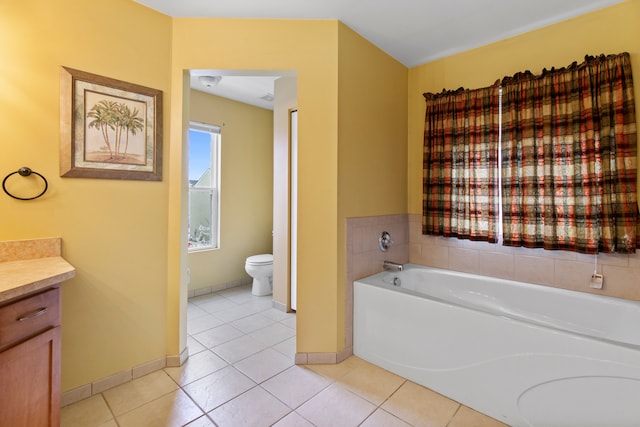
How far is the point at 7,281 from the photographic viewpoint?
1.13 meters

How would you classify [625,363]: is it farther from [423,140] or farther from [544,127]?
[423,140]

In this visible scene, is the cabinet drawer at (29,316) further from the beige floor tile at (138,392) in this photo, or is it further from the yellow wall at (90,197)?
the beige floor tile at (138,392)

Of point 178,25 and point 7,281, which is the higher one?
point 178,25

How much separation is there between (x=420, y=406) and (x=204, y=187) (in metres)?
3.22

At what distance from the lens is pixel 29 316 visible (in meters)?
1.15

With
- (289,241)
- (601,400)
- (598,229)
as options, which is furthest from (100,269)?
(598,229)

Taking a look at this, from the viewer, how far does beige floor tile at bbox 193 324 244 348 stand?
2438 mm

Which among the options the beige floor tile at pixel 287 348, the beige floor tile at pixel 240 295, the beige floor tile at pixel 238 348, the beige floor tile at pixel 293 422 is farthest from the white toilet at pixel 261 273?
the beige floor tile at pixel 293 422

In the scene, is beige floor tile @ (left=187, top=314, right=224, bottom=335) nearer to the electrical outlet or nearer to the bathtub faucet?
the bathtub faucet

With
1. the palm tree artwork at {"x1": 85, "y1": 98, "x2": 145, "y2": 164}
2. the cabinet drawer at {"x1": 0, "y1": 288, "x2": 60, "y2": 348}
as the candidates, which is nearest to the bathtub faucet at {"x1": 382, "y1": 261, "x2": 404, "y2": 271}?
the palm tree artwork at {"x1": 85, "y1": 98, "x2": 145, "y2": 164}

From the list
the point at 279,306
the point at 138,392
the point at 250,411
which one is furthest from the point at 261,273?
the point at 250,411

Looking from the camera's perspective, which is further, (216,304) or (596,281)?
(216,304)

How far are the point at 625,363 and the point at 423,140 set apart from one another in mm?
2078

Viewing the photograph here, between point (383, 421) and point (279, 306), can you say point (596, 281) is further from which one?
point (279, 306)
